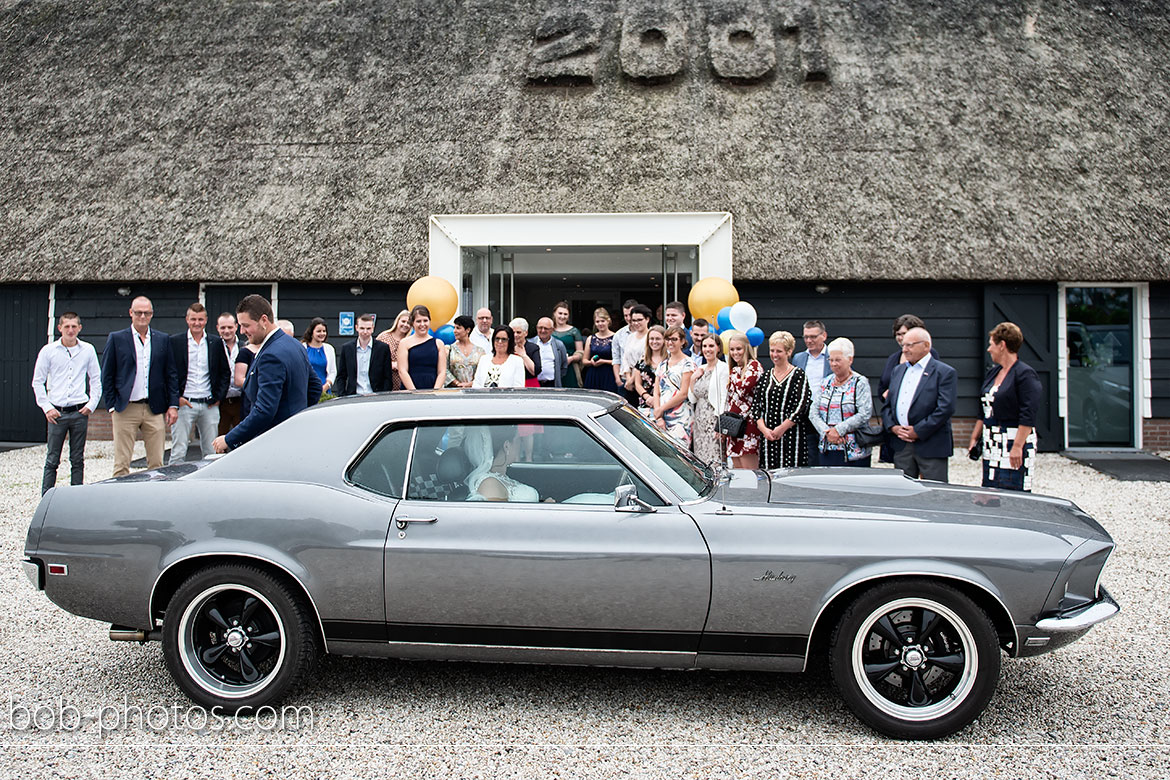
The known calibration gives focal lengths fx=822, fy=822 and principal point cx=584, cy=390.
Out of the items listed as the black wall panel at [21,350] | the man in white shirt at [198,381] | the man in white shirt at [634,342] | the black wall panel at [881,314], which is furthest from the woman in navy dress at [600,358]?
the black wall panel at [21,350]

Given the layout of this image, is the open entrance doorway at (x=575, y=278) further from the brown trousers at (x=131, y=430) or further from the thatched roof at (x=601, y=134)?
the brown trousers at (x=131, y=430)

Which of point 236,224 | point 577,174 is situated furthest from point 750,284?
point 236,224

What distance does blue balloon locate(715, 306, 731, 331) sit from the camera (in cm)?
955

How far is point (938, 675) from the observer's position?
10.9 feet

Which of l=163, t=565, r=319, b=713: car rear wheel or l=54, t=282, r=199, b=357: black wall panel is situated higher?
l=54, t=282, r=199, b=357: black wall panel

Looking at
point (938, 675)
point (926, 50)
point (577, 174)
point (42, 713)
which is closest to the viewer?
point (938, 675)

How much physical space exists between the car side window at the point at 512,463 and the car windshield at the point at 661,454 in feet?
0.51

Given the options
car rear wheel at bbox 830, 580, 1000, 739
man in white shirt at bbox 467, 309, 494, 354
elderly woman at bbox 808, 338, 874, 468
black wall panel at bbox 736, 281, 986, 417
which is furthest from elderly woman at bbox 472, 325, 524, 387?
black wall panel at bbox 736, 281, 986, 417

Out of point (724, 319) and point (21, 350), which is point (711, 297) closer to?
point (724, 319)

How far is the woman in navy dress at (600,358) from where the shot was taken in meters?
9.36

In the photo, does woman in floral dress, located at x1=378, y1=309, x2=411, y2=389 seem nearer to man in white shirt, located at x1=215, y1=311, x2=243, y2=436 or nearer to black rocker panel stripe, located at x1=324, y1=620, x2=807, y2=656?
man in white shirt, located at x1=215, y1=311, x2=243, y2=436

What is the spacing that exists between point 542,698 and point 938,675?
5.58ft

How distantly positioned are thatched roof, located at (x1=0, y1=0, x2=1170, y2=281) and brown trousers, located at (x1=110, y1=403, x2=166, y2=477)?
4.74 metres

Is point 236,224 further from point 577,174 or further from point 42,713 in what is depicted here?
point 42,713
